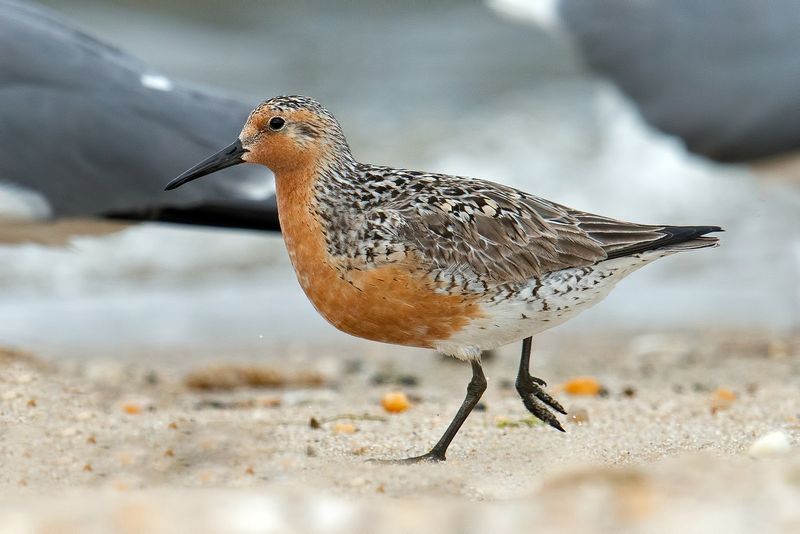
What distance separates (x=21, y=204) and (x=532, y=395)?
11.1 feet

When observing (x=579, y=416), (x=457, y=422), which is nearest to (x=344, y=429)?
(x=457, y=422)

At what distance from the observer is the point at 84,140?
22.6 feet

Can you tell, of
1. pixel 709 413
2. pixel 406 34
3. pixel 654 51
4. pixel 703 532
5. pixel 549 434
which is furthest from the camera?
pixel 406 34

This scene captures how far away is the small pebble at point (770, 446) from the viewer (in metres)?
3.99

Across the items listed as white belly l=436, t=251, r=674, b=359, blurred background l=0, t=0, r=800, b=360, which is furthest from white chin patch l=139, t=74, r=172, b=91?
white belly l=436, t=251, r=674, b=359

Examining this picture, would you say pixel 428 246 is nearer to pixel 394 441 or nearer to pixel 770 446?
pixel 394 441

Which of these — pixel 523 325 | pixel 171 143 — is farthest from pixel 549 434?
pixel 171 143

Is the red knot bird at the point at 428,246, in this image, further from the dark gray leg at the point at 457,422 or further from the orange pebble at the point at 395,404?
the orange pebble at the point at 395,404

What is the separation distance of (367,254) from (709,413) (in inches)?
69.4

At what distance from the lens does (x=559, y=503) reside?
2834 millimetres

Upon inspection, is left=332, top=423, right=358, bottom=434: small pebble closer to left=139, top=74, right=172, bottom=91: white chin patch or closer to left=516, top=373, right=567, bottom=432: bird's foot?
left=516, top=373, right=567, bottom=432: bird's foot

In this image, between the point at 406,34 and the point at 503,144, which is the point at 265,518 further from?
the point at 406,34

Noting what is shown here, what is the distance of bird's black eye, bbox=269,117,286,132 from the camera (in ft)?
14.1

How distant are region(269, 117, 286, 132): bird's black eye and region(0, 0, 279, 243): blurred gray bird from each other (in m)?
2.35
